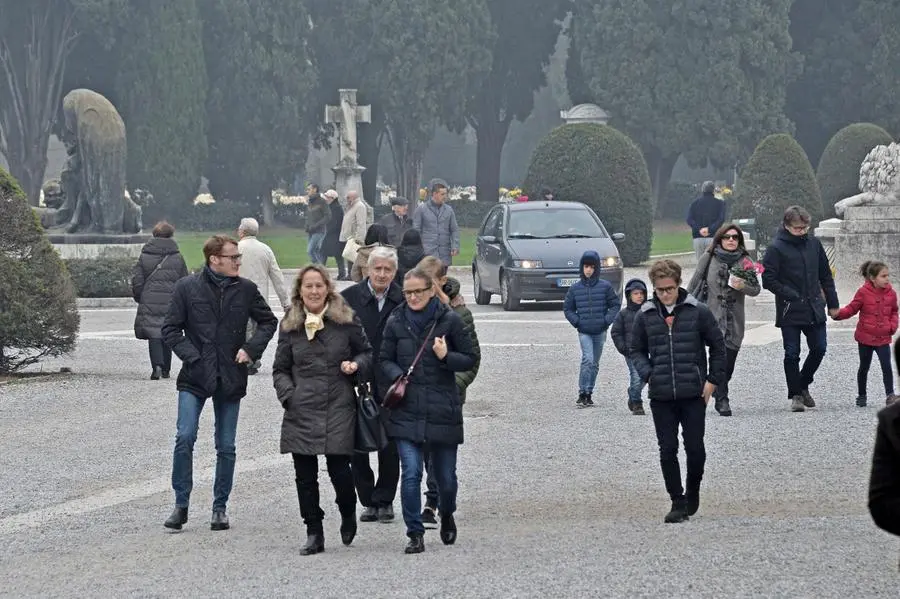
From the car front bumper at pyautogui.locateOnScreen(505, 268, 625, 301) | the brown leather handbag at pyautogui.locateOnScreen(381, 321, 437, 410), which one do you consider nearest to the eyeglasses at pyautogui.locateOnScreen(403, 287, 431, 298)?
the brown leather handbag at pyautogui.locateOnScreen(381, 321, 437, 410)

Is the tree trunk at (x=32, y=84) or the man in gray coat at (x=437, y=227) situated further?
the tree trunk at (x=32, y=84)

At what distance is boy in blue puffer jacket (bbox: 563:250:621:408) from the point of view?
48.7 feet

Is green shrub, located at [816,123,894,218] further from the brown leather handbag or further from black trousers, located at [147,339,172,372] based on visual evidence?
the brown leather handbag

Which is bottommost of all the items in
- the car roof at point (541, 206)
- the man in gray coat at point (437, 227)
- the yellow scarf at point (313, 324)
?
the yellow scarf at point (313, 324)

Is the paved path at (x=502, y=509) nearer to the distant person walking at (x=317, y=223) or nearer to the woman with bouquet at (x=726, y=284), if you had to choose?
the woman with bouquet at (x=726, y=284)

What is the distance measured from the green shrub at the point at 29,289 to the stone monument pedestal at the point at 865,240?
12.5 metres

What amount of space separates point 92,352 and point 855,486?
11.2 m

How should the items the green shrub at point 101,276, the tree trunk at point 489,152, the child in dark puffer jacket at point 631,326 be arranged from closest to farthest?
the child in dark puffer jacket at point 631,326
the green shrub at point 101,276
the tree trunk at point 489,152

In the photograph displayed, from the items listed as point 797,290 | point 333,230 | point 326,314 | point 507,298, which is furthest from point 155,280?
point 333,230

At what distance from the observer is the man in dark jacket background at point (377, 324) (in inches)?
380

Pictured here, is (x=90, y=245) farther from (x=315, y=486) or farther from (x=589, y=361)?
(x=315, y=486)

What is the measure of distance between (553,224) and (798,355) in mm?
11956

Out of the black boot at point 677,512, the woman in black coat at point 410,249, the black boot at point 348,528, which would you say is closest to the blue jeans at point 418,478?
the black boot at point 348,528

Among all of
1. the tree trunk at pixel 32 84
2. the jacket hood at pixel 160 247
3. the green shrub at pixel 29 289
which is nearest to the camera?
the jacket hood at pixel 160 247
